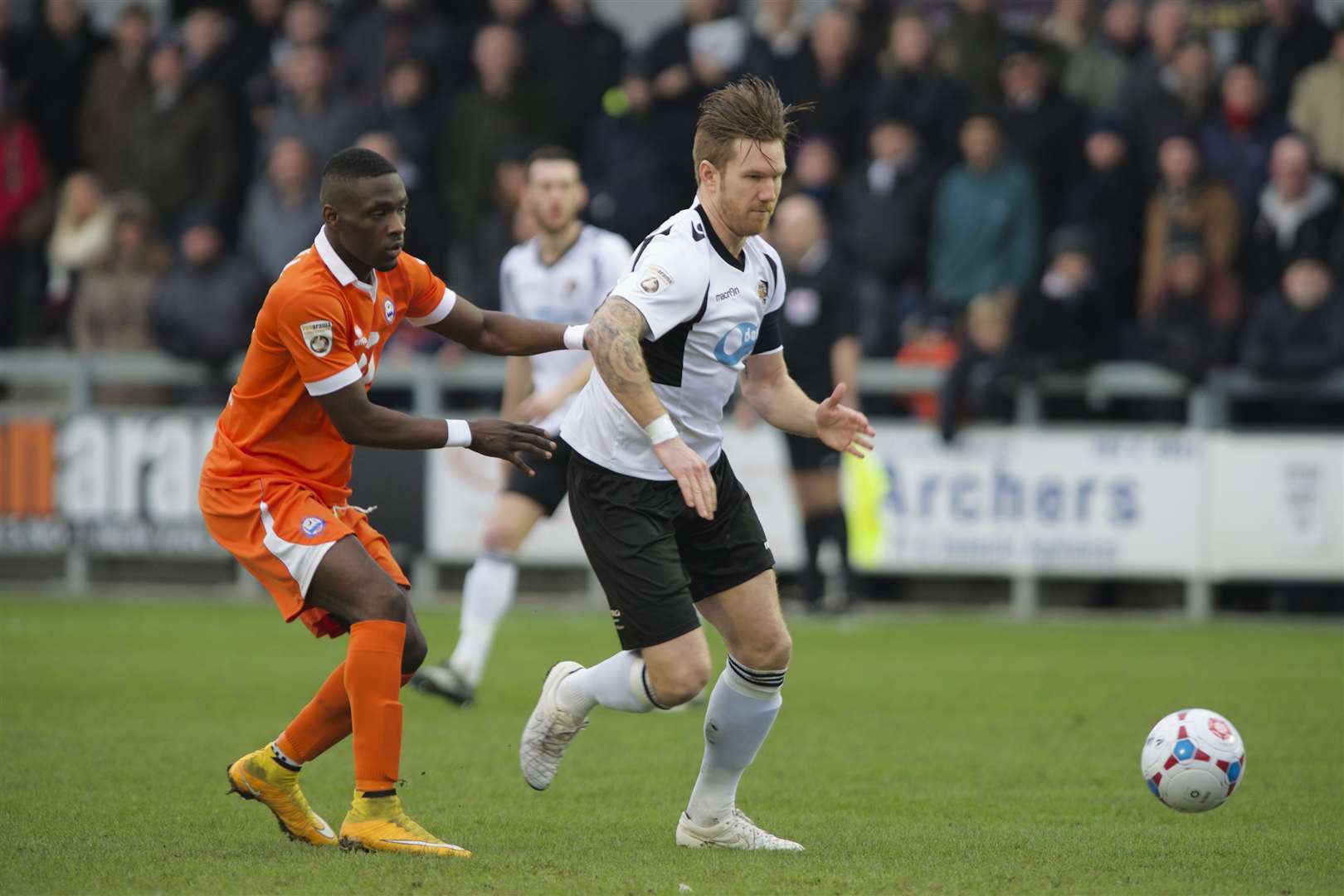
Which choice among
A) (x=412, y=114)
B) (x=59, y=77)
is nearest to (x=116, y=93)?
(x=59, y=77)

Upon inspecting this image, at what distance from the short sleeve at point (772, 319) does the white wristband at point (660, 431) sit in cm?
71

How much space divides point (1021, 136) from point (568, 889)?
10.3m

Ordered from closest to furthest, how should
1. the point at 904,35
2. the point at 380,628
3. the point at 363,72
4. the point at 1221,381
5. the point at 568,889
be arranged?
the point at 568,889 → the point at 380,628 → the point at 1221,381 → the point at 904,35 → the point at 363,72

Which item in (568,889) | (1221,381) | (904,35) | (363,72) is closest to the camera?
(568,889)

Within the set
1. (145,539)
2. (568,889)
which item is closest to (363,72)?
(145,539)

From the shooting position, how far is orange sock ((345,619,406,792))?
6055mm

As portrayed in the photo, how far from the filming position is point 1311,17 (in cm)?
1471

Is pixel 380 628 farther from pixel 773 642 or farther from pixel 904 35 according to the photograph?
pixel 904 35

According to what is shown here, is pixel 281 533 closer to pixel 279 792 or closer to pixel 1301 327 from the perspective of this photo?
pixel 279 792

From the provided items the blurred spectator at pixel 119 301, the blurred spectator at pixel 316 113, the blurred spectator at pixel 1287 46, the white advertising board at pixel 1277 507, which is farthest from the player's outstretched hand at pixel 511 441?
the blurred spectator at pixel 119 301

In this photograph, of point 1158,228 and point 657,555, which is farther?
point 1158,228

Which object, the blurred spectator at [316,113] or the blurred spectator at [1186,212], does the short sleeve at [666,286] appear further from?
the blurred spectator at [316,113]

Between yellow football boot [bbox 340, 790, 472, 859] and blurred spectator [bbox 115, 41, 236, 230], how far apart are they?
A: 11573 millimetres

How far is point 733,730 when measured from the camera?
6301 millimetres
